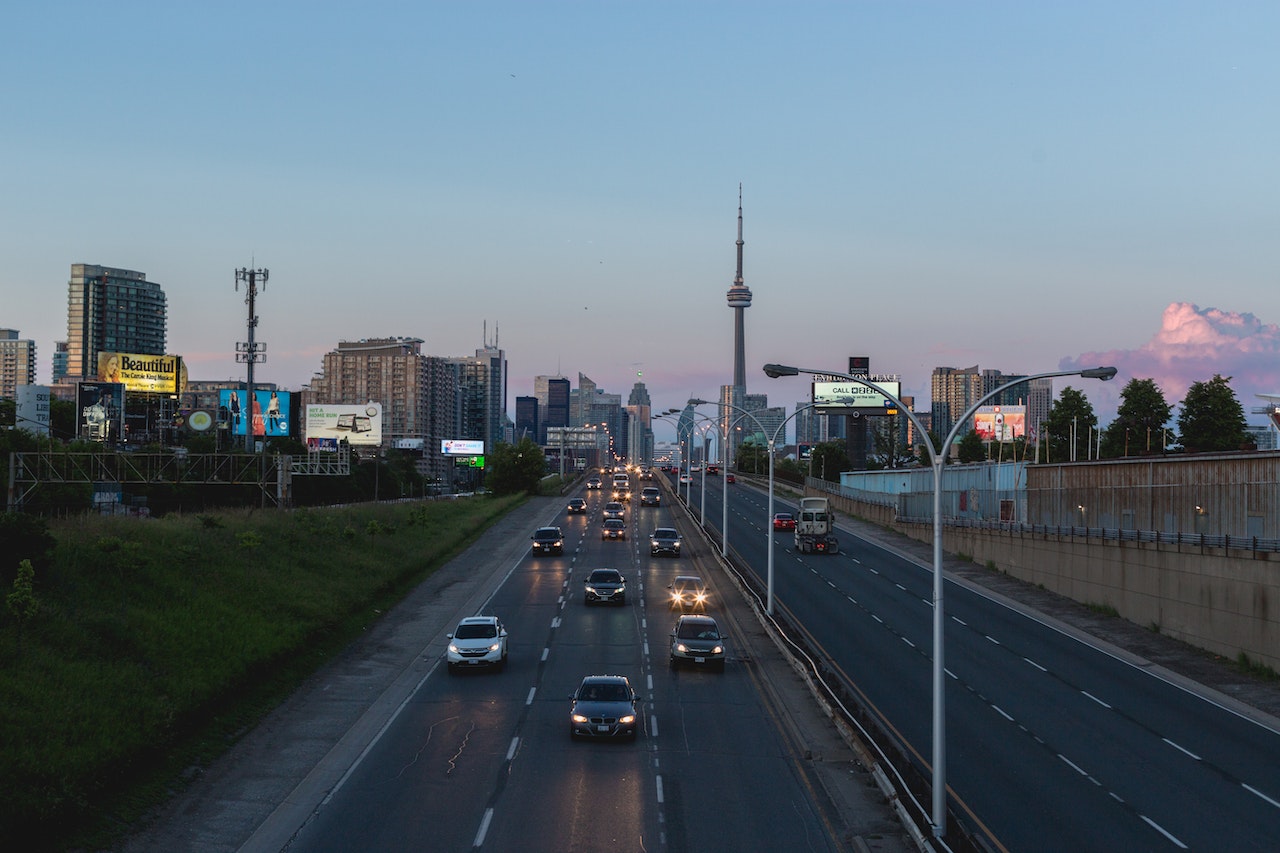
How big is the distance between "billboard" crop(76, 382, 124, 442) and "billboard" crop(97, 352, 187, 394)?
42.9 feet

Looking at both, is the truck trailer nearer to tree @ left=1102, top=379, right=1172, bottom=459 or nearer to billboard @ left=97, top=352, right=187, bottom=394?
tree @ left=1102, top=379, right=1172, bottom=459

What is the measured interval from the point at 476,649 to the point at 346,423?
424ft

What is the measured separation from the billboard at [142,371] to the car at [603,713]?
10716cm

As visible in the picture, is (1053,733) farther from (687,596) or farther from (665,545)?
(665,545)

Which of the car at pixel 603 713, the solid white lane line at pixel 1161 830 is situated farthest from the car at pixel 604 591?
the solid white lane line at pixel 1161 830

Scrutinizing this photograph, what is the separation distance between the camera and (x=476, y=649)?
118 feet

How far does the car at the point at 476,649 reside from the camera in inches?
1415

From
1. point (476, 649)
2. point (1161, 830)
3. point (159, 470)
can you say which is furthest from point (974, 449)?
point (1161, 830)

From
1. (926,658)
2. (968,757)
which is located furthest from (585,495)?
(968,757)

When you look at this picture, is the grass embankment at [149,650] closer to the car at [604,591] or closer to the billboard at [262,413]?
the car at [604,591]

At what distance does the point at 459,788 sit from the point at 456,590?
33.3 m

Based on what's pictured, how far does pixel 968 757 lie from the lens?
26.5 meters

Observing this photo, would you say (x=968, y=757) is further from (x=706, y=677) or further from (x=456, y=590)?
(x=456, y=590)

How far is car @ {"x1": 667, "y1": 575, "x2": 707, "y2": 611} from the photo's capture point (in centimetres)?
4925
